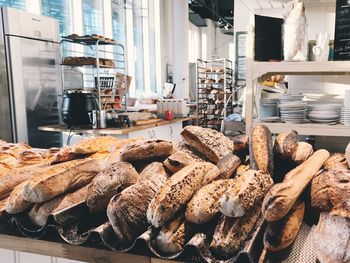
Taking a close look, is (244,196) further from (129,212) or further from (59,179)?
(59,179)

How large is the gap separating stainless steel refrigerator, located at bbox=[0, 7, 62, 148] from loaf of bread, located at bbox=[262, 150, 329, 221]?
291cm

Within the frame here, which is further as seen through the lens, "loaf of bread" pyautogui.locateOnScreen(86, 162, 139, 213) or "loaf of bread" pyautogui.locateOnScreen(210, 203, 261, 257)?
"loaf of bread" pyautogui.locateOnScreen(86, 162, 139, 213)

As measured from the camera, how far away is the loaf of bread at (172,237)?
26.8 inches

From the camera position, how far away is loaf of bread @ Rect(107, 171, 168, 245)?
0.71m

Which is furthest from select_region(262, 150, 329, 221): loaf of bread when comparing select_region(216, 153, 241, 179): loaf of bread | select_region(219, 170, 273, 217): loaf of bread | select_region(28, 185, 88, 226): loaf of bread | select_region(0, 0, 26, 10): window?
select_region(0, 0, 26, 10): window

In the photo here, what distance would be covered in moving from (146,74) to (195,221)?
25.7ft

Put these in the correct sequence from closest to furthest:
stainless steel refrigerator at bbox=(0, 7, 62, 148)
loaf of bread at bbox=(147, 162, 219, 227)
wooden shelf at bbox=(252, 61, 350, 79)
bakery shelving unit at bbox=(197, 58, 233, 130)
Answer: loaf of bread at bbox=(147, 162, 219, 227) < wooden shelf at bbox=(252, 61, 350, 79) < stainless steel refrigerator at bbox=(0, 7, 62, 148) < bakery shelving unit at bbox=(197, 58, 233, 130)

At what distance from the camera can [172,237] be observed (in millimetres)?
684

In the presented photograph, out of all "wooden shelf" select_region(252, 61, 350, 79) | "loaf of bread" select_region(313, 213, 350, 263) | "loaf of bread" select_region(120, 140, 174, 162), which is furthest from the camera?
"wooden shelf" select_region(252, 61, 350, 79)

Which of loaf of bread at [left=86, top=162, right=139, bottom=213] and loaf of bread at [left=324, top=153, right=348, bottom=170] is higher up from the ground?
loaf of bread at [left=324, top=153, right=348, bottom=170]

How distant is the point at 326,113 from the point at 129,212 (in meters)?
1.72

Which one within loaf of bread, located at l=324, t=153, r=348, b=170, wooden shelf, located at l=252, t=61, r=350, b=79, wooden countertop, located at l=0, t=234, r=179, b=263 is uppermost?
wooden shelf, located at l=252, t=61, r=350, b=79

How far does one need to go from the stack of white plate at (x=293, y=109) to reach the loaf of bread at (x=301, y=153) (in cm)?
124

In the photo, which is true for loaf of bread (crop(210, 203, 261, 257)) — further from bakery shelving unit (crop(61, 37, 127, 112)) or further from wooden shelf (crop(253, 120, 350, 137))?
bakery shelving unit (crop(61, 37, 127, 112))
